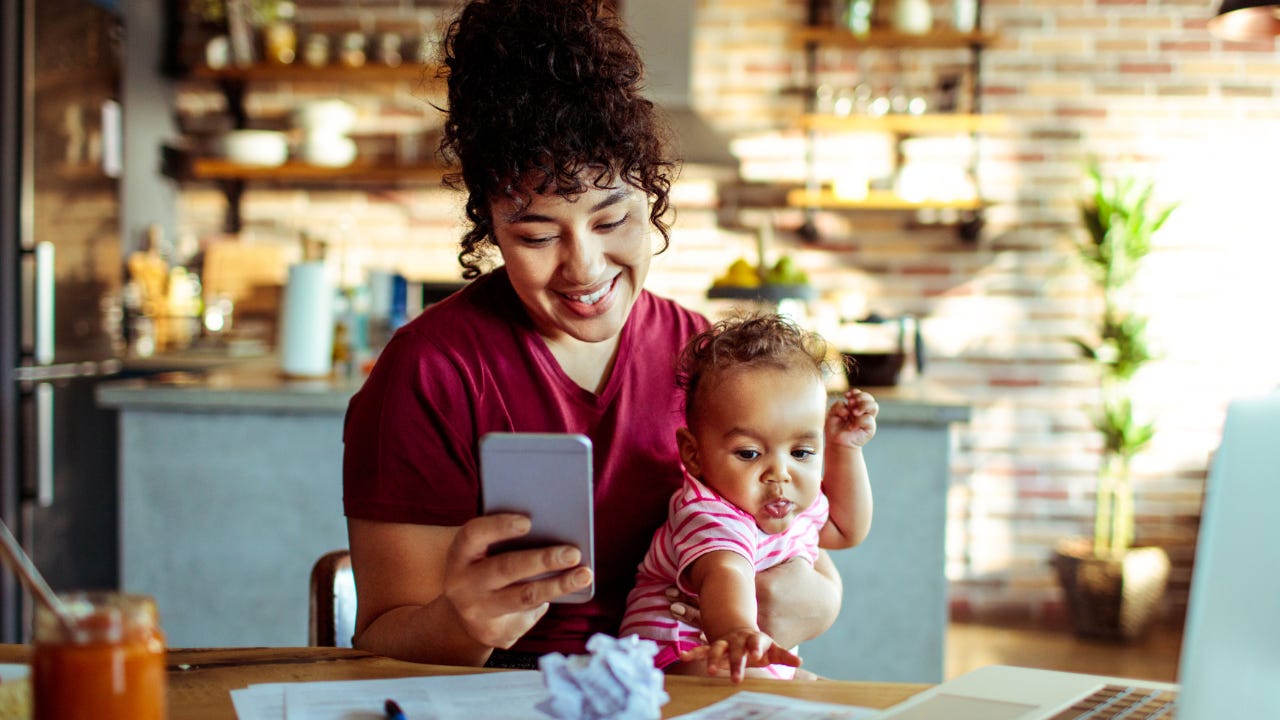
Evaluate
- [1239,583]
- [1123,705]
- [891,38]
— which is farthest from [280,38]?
[1239,583]

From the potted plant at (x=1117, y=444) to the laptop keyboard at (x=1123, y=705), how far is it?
10.9 ft

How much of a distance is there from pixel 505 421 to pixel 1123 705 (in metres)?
→ 0.79

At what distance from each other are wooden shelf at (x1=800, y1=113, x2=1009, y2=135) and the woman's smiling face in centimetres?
319

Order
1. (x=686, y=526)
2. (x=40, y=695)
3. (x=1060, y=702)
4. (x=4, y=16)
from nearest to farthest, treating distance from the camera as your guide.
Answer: (x=40, y=695)
(x=1060, y=702)
(x=686, y=526)
(x=4, y=16)

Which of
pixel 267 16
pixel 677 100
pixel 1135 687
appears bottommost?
pixel 1135 687

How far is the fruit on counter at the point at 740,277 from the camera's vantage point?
→ 10.7 feet

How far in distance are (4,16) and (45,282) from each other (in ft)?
2.67

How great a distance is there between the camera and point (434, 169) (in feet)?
15.4

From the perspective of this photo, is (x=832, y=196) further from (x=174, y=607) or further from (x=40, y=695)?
(x=40, y=695)

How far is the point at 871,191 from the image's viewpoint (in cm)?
449

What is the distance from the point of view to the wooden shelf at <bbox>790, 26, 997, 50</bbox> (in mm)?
4395

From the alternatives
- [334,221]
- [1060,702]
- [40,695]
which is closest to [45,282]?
[334,221]

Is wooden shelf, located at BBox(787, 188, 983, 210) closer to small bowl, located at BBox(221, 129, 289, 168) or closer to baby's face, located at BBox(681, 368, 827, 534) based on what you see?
small bowl, located at BBox(221, 129, 289, 168)

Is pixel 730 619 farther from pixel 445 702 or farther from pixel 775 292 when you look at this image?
pixel 775 292
